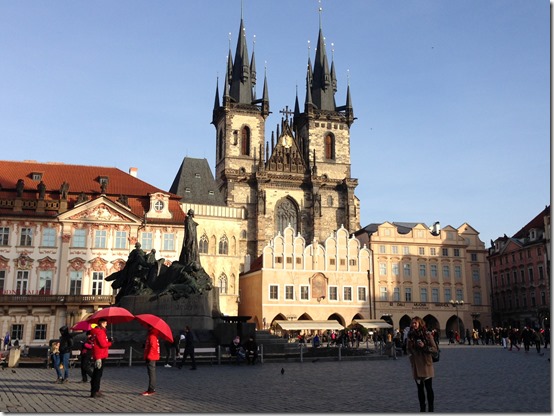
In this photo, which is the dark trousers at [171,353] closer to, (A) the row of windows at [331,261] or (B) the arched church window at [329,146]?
(A) the row of windows at [331,261]

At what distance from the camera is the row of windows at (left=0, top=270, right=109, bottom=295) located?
1628 inches

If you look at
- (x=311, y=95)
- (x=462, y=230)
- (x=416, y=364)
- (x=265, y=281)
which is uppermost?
(x=311, y=95)

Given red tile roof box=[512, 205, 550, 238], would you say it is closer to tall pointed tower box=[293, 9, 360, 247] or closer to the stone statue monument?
tall pointed tower box=[293, 9, 360, 247]

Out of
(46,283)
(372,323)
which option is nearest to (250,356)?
(46,283)

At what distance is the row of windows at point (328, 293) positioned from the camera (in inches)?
2131

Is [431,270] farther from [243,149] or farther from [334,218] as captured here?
[243,149]

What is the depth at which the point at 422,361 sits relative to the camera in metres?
9.25

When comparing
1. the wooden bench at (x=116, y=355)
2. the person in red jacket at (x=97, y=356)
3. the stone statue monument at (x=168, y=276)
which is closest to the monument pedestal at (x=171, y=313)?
the stone statue monument at (x=168, y=276)

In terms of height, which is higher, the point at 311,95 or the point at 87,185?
the point at 311,95

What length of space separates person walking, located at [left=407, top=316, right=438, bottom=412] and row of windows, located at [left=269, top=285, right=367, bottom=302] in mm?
44934

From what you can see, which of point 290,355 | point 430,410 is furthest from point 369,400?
point 290,355

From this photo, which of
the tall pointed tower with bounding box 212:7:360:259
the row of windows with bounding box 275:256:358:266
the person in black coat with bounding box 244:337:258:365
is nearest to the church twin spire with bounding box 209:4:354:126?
the tall pointed tower with bounding box 212:7:360:259

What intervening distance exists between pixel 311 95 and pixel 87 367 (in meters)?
70.4

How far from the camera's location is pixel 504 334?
116 feet
